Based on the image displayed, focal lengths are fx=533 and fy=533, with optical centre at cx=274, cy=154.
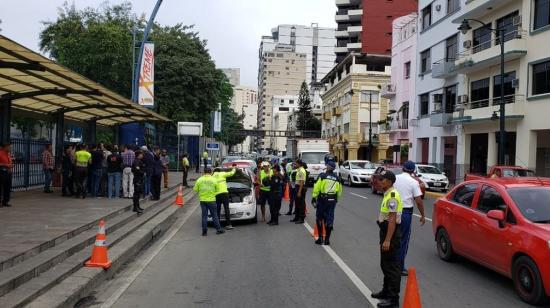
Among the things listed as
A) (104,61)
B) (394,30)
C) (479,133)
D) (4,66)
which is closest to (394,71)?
(394,30)

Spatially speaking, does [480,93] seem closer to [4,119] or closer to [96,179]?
[96,179]

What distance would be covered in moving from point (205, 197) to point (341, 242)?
3.29m

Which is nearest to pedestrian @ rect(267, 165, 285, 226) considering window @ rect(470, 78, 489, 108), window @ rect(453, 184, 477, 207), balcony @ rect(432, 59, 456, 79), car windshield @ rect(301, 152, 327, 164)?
window @ rect(453, 184, 477, 207)

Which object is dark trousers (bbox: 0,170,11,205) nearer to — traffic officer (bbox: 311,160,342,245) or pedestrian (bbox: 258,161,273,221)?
pedestrian (bbox: 258,161,273,221)

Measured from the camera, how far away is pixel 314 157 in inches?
1307

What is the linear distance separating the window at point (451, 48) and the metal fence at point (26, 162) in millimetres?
27267

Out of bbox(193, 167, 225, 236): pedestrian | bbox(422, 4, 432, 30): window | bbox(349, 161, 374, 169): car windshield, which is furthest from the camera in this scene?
bbox(422, 4, 432, 30): window

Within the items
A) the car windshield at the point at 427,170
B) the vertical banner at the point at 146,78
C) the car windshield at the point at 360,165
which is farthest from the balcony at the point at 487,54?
the vertical banner at the point at 146,78

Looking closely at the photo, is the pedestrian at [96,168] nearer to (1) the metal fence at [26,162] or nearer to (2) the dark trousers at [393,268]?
(1) the metal fence at [26,162]

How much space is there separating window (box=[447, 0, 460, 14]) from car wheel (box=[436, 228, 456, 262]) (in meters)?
29.2

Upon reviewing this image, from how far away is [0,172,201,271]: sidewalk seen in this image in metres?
8.19

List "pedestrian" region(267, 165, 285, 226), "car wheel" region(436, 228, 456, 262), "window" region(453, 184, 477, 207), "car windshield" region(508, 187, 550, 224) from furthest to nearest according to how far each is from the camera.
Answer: "pedestrian" region(267, 165, 285, 226), "car wheel" region(436, 228, 456, 262), "window" region(453, 184, 477, 207), "car windshield" region(508, 187, 550, 224)

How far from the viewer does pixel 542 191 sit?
7.73m

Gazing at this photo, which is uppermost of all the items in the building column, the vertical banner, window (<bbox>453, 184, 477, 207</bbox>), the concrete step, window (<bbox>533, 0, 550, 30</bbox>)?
window (<bbox>533, 0, 550, 30</bbox>)
